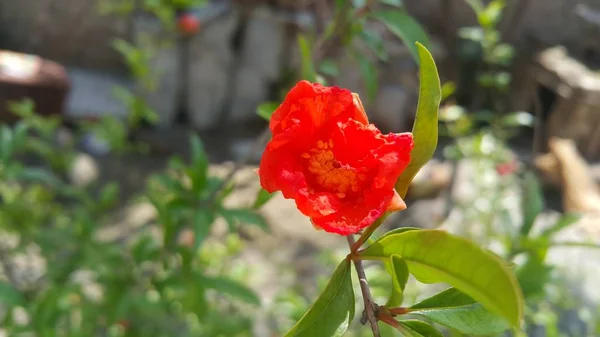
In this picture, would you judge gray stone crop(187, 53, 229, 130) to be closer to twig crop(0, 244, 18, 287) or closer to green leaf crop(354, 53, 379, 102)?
twig crop(0, 244, 18, 287)

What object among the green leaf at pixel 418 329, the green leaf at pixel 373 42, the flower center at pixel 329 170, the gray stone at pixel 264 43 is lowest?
the gray stone at pixel 264 43

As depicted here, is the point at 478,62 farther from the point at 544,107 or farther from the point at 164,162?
the point at 164,162

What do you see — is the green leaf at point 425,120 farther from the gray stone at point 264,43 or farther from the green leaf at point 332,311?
the gray stone at point 264,43

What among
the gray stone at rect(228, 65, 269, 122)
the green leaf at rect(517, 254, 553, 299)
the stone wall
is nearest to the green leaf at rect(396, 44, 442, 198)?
the green leaf at rect(517, 254, 553, 299)

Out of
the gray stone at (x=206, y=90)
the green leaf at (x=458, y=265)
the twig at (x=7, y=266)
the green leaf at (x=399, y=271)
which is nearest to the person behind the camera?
the green leaf at (x=458, y=265)

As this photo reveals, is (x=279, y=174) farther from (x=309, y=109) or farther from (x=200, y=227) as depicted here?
(x=200, y=227)

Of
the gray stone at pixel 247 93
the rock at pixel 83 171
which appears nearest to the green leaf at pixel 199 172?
the rock at pixel 83 171

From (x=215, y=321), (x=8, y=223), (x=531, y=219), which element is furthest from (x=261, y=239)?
(x=531, y=219)

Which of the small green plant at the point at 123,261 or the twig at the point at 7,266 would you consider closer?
the small green plant at the point at 123,261
